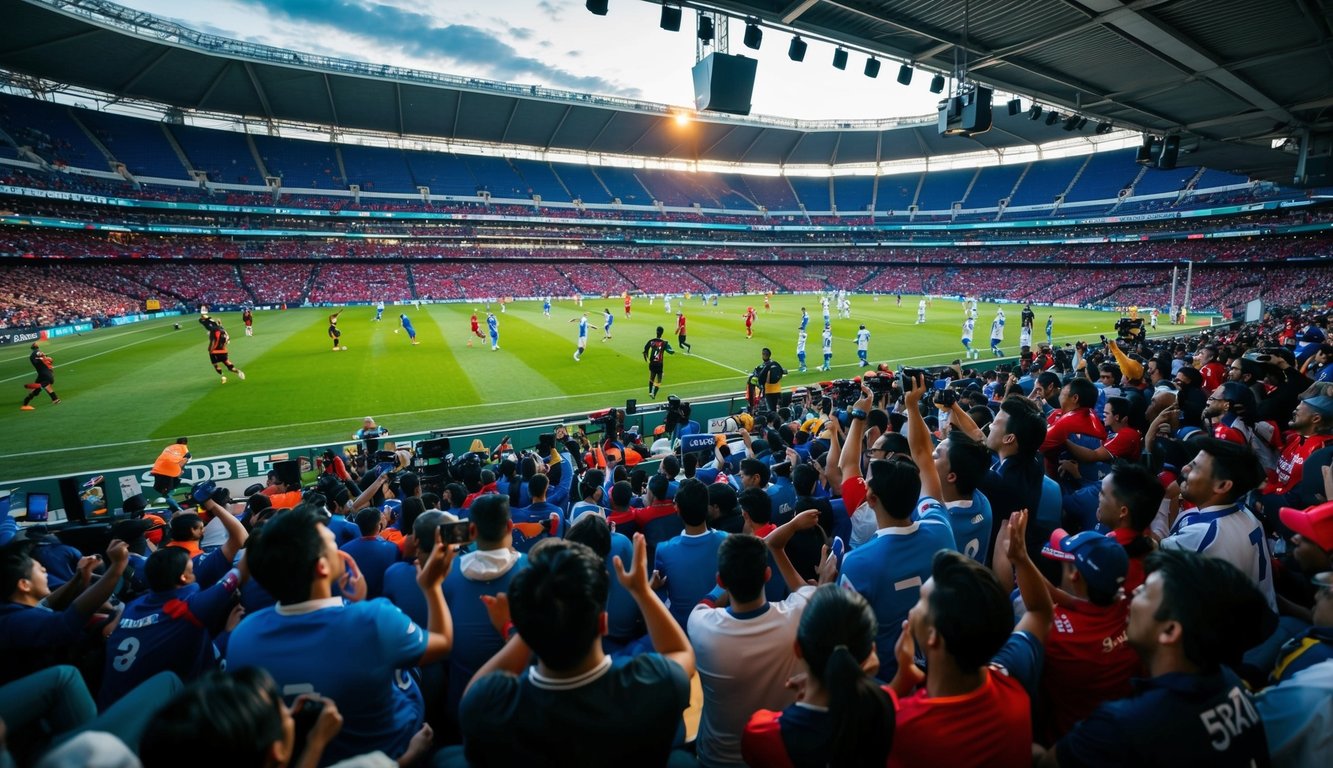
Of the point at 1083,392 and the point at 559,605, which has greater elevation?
the point at 1083,392

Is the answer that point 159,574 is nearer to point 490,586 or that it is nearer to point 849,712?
point 490,586

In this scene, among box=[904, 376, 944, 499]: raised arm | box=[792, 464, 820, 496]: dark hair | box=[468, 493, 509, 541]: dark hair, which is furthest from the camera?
box=[792, 464, 820, 496]: dark hair

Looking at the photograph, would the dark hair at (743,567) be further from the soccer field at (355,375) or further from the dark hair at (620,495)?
the soccer field at (355,375)

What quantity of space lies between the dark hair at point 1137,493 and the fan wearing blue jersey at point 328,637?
3.56 meters

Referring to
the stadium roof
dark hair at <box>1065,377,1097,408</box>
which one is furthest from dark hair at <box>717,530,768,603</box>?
the stadium roof

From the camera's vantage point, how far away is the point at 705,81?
10.1 metres

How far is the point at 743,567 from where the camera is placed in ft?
8.43

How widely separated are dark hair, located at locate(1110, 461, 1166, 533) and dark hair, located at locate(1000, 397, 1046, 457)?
0.90m

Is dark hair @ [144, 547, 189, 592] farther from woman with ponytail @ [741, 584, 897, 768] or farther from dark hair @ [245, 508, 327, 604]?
woman with ponytail @ [741, 584, 897, 768]

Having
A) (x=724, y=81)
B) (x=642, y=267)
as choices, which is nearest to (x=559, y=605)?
(x=724, y=81)

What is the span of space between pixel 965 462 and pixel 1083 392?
10.6 ft

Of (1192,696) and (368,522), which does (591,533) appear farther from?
(1192,696)

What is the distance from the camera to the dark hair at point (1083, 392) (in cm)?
580

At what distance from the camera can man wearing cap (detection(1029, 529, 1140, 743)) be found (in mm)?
2480
